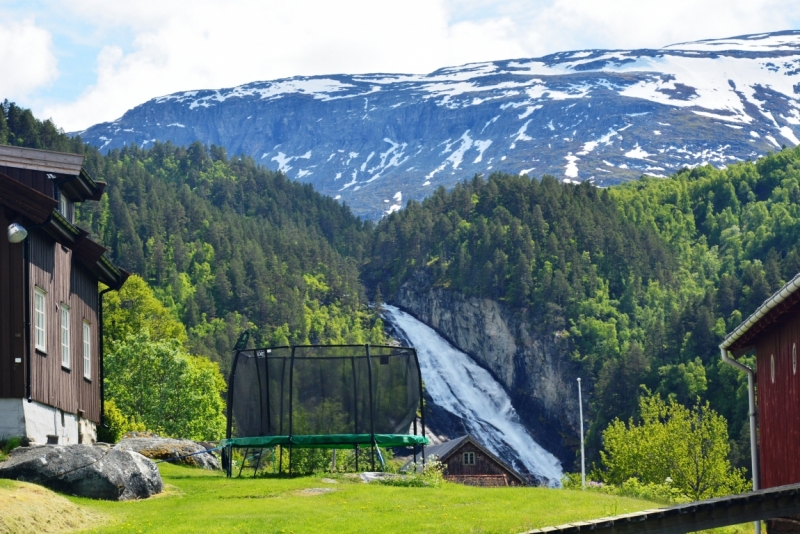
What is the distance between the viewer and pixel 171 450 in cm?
3925

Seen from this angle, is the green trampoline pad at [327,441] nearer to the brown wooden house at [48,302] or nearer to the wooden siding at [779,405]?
the brown wooden house at [48,302]

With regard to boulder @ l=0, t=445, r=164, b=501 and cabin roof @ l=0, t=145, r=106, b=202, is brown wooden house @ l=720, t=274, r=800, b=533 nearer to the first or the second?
boulder @ l=0, t=445, r=164, b=501

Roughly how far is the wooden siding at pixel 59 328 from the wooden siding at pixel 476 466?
160 ft

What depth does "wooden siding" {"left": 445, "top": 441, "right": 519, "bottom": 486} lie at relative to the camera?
85500 millimetres

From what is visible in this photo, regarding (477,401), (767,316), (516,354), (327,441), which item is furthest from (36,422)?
(516,354)

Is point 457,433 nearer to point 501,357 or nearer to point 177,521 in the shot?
point 501,357

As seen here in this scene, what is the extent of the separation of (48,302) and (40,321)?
88 cm

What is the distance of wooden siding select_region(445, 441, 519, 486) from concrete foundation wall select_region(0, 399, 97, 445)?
171 ft

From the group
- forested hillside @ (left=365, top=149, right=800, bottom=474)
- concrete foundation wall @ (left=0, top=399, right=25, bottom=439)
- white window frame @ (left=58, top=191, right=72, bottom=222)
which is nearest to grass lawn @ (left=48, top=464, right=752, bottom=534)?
concrete foundation wall @ (left=0, top=399, right=25, bottom=439)

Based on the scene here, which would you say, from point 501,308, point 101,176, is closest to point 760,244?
point 501,308

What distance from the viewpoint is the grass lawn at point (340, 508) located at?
23.6 m

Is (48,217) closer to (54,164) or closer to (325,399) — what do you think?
(54,164)

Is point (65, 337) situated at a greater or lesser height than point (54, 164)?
lesser

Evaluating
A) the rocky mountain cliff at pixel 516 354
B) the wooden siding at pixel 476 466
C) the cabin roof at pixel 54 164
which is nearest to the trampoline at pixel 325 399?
the cabin roof at pixel 54 164
